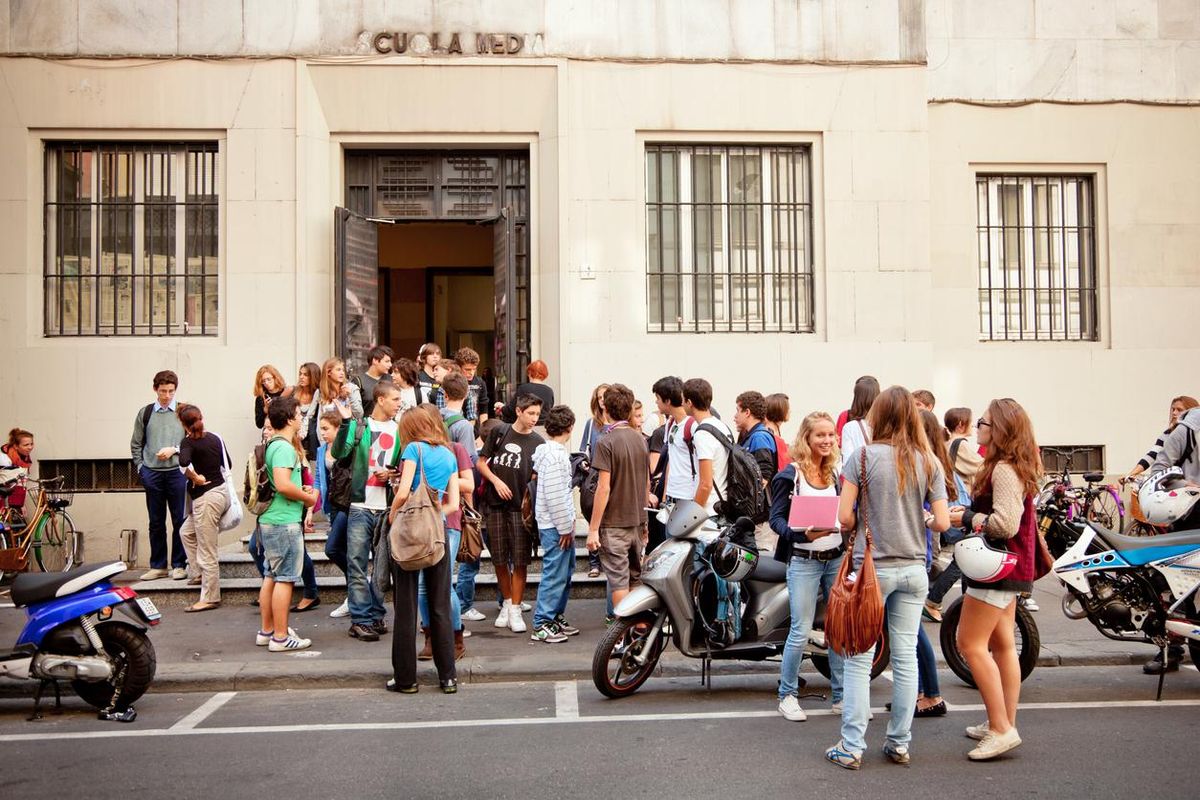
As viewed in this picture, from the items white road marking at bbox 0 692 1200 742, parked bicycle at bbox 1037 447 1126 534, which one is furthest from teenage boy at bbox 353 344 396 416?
parked bicycle at bbox 1037 447 1126 534

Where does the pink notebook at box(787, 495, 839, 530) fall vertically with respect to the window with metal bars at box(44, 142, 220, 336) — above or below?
below

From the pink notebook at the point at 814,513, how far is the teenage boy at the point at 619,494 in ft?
6.62

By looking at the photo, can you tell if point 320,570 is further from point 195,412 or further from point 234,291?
point 234,291

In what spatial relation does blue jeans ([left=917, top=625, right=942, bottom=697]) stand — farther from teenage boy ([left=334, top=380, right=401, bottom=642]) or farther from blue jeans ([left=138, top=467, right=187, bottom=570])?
blue jeans ([left=138, top=467, right=187, bottom=570])

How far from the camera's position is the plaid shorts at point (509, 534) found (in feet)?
30.2

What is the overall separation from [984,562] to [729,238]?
8.47 meters

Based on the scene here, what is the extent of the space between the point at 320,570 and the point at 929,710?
6690mm

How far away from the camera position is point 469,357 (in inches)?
426

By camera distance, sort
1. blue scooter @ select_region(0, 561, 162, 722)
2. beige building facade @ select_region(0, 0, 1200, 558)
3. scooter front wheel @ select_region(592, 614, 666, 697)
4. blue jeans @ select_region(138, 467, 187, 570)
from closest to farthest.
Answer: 1. blue scooter @ select_region(0, 561, 162, 722)
2. scooter front wheel @ select_region(592, 614, 666, 697)
3. blue jeans @ select_region(138, 467, 187, 570)
4. beige building facade @ select_region(0, 0, 1200, 558)

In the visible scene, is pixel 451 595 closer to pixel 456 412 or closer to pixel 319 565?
pixel 456 412

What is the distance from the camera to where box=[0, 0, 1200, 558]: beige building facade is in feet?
42.7

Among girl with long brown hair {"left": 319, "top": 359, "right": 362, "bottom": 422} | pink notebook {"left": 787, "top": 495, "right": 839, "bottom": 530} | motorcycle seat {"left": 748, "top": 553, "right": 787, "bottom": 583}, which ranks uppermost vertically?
girl with long brown hair {"left": 319, "top": 359, "right": 362, "bottom": 422}

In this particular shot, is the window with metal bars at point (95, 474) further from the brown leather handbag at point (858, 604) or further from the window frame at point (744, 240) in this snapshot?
the brown leather handbag at point (858, 604)

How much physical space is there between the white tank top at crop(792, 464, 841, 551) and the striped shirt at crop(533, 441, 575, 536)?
2.32 metres
